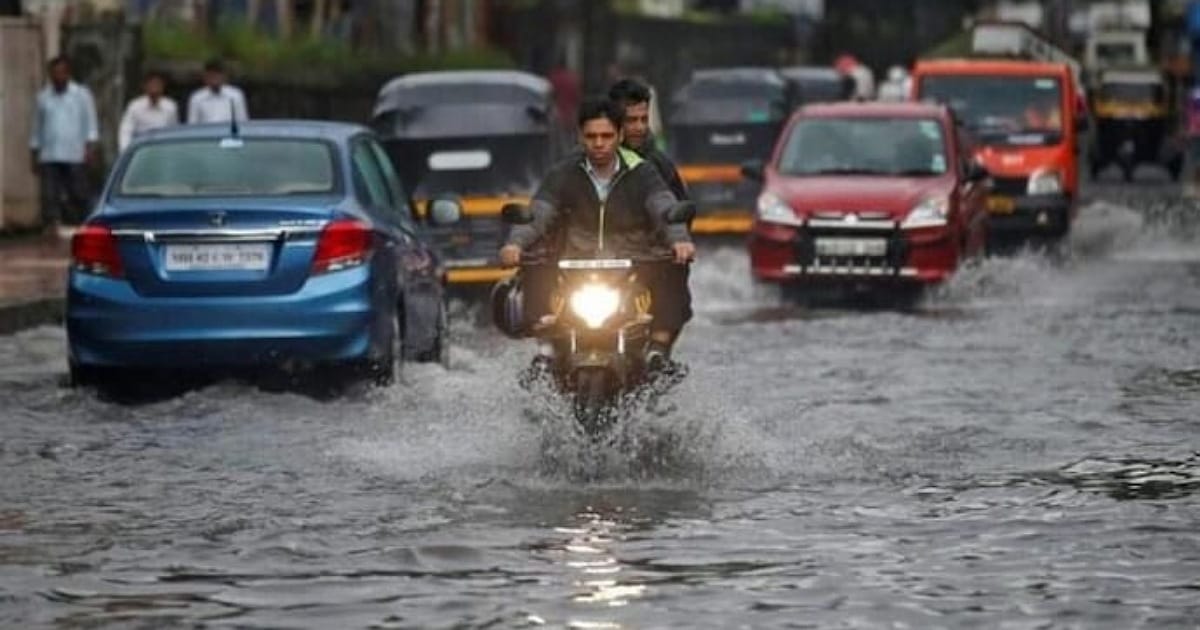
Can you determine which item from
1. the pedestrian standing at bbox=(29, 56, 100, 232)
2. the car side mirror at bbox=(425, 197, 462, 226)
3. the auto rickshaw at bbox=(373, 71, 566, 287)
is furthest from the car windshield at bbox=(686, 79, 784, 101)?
the car side mirror at bbox=(425, 197, 462, 226)

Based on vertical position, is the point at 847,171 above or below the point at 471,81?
below

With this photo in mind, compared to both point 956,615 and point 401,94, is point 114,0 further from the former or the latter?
point 956,615

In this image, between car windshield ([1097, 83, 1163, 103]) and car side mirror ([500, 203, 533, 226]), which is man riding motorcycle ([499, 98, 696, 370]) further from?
car windshield ([1097, 83, 1163, 103])

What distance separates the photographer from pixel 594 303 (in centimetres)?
1360

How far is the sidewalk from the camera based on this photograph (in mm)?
22734

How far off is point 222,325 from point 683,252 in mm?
4004

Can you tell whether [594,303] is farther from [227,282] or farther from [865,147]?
[865,147]

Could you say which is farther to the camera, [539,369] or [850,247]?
[850,247]

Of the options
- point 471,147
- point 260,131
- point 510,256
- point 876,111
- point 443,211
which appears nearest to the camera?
point 510,256

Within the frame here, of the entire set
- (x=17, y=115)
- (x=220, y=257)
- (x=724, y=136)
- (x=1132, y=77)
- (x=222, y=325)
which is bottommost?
(x=1132, y=77)

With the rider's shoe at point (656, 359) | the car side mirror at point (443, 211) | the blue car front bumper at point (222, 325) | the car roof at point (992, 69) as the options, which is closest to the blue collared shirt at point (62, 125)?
the car roof at point (992, 69)

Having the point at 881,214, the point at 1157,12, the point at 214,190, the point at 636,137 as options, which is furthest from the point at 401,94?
the point at 1157,12

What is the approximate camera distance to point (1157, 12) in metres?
81.8

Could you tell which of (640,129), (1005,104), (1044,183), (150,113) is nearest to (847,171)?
(150,113)
